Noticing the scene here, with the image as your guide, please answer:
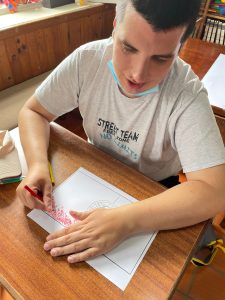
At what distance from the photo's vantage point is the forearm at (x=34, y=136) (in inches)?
27.5

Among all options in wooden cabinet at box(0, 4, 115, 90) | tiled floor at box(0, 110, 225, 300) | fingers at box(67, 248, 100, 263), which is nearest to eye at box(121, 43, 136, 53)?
fingers at box(67, 248, 100, 263)

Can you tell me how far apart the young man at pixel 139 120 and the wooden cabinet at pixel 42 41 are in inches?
46.1

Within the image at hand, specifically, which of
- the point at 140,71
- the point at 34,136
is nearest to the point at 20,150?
the point at 34,136

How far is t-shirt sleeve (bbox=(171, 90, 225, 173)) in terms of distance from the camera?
2.02 ft

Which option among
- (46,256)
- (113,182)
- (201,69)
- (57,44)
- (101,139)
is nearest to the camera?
(46,256)

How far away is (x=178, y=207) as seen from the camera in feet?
1.96

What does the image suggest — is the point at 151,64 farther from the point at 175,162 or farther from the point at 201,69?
the point at 201,69

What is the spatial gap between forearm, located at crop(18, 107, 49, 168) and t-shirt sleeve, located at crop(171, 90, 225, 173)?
390mm

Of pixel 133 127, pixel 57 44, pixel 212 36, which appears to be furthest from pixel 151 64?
pixel 212 36

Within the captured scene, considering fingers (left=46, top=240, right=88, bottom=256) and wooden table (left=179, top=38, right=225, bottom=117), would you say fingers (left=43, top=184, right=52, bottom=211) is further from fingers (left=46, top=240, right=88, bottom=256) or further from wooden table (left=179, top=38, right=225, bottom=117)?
wooden table (left=179, top=38, right=225, bottom=117)

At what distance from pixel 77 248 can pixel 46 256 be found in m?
0.07

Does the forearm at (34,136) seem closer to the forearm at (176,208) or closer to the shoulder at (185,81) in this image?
the forearm at (176,208)

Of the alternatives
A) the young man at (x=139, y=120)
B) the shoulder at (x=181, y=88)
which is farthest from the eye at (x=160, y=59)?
the shoulder at (x=181, y=88)

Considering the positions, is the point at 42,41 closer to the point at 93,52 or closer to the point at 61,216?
the point at 93,52
